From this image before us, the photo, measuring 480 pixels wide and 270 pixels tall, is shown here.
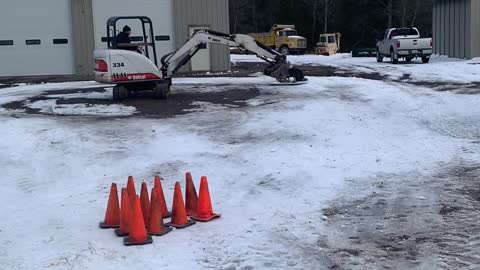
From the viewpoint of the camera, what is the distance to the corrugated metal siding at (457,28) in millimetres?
33750

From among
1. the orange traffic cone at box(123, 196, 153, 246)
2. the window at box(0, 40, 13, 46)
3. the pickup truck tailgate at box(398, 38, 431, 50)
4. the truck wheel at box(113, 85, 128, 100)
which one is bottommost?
the orange traffic cone at box(123, 196, 153, 246)

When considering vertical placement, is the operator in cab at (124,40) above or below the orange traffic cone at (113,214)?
above

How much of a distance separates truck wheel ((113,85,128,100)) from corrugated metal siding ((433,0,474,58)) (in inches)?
855

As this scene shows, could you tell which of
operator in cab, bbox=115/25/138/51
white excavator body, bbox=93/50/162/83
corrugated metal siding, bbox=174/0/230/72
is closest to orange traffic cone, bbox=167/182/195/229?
white excavator body, bbox=93/50/162/83

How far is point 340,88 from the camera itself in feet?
66.2

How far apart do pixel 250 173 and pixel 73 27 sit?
883 inches

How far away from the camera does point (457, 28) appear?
36.1 m

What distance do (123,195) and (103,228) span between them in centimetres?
56

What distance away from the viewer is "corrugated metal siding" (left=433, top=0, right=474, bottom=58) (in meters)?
33.8

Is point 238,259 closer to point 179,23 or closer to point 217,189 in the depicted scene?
point 217,189

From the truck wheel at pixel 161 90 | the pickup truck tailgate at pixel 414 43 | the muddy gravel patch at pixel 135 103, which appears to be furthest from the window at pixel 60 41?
the pickup truck tailgate at pixel 414 43

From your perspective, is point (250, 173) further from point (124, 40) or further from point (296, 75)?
point (296, 75)

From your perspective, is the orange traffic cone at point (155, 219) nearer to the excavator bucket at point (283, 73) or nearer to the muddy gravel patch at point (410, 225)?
the muddy gravel patch at point (410, 225)

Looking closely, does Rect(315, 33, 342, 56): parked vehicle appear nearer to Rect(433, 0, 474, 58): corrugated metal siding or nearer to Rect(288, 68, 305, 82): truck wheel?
Rect(433, 0, 474, 58): corrugated metal siding
